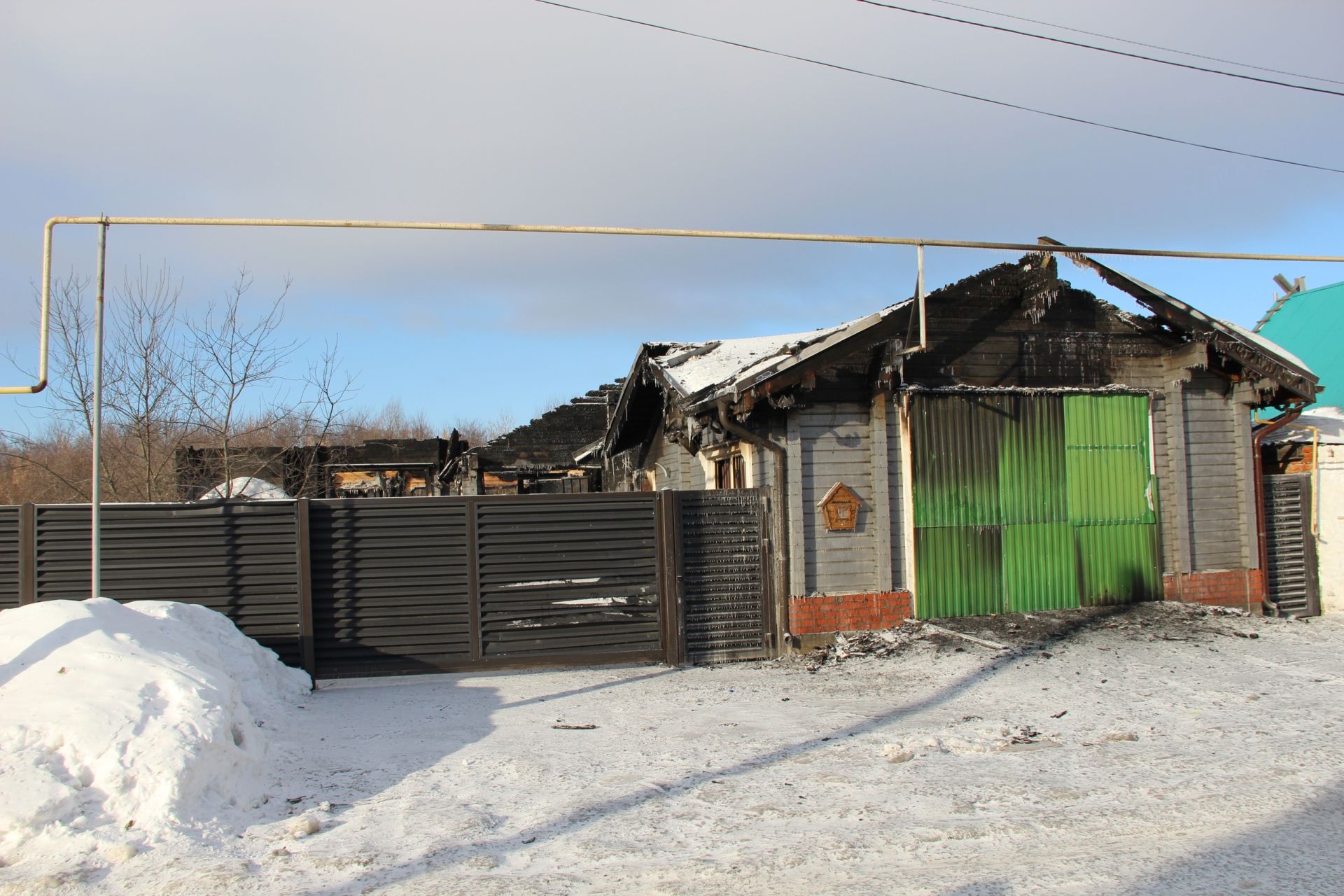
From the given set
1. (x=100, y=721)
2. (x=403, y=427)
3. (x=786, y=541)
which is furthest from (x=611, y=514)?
(x=403, y=427)

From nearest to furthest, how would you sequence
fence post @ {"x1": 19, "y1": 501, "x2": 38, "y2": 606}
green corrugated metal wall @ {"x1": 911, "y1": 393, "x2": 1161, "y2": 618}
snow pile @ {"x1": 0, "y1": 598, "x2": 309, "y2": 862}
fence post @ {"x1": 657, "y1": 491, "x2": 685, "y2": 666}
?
snow pile @ {"x1": 0, "y1": 598, "x2": 309, "y2": 862} → fence post @ {"x1": 19, "y1": 501, "x2": 38, "y2": 606} → fence post @ {"x1": 657, "y1": 491, "x2": 685, "y2": 666} → green corrugated metal wall @ {"x1": 911, "y1": 393, "x2": 1161, "y2": 618}

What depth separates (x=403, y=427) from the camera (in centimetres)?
6619

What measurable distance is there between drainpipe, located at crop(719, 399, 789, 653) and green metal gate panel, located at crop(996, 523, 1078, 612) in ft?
8.83

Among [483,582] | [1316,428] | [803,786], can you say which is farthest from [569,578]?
[1316,428]

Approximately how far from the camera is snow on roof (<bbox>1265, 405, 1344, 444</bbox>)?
12422mm

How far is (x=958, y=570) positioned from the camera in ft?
35.1

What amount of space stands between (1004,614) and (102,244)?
9863 mm

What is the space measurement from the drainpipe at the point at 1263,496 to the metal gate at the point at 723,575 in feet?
21.1

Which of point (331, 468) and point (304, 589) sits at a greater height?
point (331, 468)

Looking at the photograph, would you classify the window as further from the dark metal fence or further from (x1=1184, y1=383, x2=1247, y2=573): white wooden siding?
(x1=1184, y1=383, x2=1247, y2=573): white wooden siding

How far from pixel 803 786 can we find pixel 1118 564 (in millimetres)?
7211

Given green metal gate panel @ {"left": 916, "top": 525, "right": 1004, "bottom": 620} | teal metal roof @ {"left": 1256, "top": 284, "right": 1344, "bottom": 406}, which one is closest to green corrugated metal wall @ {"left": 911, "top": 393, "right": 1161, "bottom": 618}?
green metal gate panel @ {"left": 916, "top": 525, "right": 1004, "bottom": 620}

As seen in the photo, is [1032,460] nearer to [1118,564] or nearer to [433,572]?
[1118,564]

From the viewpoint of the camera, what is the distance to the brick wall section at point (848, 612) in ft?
33.7
